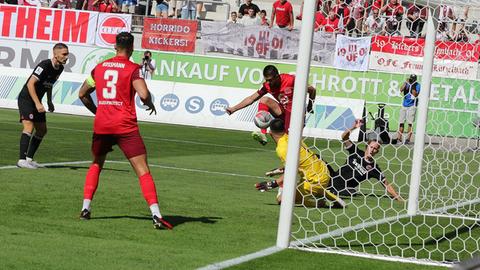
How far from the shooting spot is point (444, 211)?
46.6ft

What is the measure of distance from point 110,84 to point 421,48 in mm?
18805

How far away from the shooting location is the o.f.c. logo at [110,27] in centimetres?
3666

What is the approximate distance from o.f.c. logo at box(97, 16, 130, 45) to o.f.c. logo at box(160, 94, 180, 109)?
537 cm

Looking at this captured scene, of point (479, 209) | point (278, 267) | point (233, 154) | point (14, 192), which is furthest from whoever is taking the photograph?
point (233, 154)

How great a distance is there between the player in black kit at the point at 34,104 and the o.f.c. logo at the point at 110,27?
20.7 meters

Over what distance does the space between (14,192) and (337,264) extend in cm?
476

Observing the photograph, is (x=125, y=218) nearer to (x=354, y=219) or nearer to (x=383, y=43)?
(x=354, y=219)

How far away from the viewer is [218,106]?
31.7 meters

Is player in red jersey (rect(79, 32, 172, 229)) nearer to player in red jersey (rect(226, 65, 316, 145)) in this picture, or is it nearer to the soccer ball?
player in red jersey (rect(226, 65, 316, 145))

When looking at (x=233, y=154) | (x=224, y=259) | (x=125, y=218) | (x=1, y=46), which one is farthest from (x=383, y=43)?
(x=224, y=259)

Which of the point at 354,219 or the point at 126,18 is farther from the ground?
the point at 126,18

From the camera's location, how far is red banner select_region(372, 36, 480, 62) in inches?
785

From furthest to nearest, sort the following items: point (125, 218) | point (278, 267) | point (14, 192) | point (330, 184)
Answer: point (330, 184), point (14, 192), point (125, 218), point (278, 267)

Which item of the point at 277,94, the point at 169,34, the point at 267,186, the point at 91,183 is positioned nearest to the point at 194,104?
the point at 169,34
